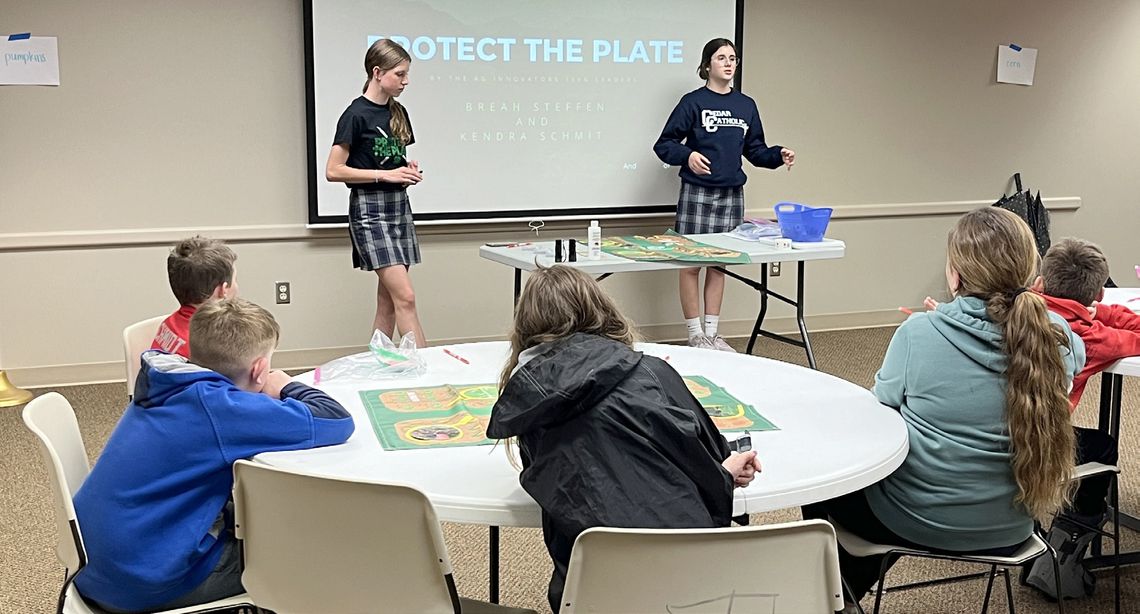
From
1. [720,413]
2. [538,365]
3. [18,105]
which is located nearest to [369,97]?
[18,105]

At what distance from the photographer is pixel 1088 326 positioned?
2.75 metres

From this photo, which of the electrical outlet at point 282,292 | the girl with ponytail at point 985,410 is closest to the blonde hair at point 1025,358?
the girl with ponytail at point 985,410

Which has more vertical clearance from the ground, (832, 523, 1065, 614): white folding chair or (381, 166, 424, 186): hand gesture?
(381, 166, 424, 186): hand gesture

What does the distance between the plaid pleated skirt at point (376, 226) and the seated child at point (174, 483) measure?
8.51 ft

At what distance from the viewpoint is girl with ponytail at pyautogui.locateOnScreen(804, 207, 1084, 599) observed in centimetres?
222

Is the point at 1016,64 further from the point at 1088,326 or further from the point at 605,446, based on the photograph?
the point at 605,446

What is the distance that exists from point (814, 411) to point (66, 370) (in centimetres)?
387

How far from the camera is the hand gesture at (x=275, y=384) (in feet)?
7.35

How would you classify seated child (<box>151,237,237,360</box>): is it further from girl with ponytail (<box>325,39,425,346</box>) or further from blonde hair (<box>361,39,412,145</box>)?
blonde hair (<box>361,39,412,145</box>)

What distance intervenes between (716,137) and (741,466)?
372 centimetres

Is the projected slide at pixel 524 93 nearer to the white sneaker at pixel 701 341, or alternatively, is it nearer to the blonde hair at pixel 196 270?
the white sneaker at pixel 701 341

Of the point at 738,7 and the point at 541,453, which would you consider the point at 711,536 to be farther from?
the point at 738,7

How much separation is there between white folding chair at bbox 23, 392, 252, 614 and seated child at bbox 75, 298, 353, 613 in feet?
0.09

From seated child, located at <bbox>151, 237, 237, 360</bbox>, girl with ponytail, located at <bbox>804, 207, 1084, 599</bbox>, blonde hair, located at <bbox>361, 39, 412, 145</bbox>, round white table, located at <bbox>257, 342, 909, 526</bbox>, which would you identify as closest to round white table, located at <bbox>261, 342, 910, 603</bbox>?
round white table, located at <bbox>257, 342, 909, 526</bbox>
